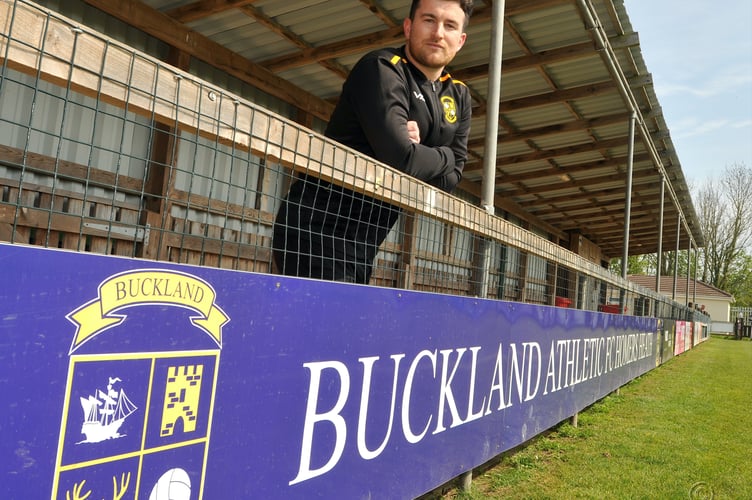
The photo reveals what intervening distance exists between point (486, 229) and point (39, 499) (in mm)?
2449

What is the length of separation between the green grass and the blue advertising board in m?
0.95

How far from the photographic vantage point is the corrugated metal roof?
609 cm

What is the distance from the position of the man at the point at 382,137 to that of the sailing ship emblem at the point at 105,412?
0.83m

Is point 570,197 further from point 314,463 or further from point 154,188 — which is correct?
point 314,463

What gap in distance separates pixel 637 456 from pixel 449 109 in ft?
10.8

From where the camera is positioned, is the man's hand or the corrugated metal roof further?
the corrugated metal roof

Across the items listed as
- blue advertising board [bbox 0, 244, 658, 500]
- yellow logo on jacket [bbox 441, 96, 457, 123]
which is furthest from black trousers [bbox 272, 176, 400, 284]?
yellow logo on jacket [bbox 441, 96, 457, 123]

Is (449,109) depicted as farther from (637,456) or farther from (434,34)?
(637,456)

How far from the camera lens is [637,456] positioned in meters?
4.53

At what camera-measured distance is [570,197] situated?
16.6 metres

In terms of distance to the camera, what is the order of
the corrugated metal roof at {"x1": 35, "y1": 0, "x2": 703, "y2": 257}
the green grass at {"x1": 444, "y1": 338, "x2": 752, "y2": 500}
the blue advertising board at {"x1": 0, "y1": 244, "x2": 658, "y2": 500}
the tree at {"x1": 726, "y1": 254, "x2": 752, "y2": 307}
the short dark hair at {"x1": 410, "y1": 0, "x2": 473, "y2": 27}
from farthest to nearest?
the tree at {"x1": 726, "y1": 254, "x2": 752, "y2": 307}
the corrugated metal roof at {"x1": 35, "y1": 0, "x2": 703, "y2": 257}
the green grass at {"x1": 444, "y1": 338, "x2": 752, "y2": 500}
the short dark hair at {"x1": 410, "y1": 0, "x2": 473, "y2": 27}
the blue advertising board at {"x1": 0, "y1": 244, "x2": 658, "y2": 500}

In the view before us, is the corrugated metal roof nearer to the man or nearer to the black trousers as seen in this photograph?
the man

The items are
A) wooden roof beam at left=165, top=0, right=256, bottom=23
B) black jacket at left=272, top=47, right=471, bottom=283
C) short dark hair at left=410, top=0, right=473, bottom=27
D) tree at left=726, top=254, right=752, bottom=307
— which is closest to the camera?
black jacket at left=272, top=47, right=471, bottom=283

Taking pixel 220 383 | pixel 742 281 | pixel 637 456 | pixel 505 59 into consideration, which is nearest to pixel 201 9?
pixel 505 59
